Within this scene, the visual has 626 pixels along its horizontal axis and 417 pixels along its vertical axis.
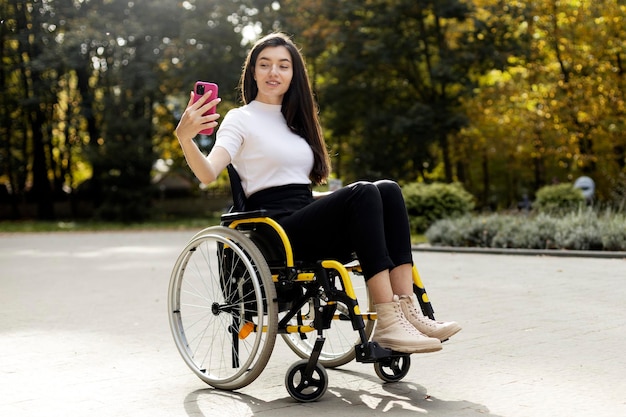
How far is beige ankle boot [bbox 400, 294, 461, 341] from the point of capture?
12.8 feet

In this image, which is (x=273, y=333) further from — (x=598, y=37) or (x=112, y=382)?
(x=598, y=37)

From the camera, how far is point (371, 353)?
12.2ft

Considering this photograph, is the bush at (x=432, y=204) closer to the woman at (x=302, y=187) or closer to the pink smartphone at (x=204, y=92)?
the woman at (x=302, y=187)

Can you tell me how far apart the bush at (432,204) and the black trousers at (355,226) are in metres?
12.8

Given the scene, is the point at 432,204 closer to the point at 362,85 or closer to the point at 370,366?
the point at 362,85

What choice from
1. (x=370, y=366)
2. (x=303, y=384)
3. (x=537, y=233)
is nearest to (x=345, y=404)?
(x=303, y=384)

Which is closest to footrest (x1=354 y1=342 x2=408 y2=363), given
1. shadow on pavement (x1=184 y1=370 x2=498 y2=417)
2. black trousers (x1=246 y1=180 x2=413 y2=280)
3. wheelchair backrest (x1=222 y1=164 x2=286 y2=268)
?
shadow on pavement (x1=184 y1=370 x2=498 y2=417)

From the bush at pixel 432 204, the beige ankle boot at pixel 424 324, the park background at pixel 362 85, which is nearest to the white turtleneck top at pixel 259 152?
the beige ankle boot at pixel 424 324

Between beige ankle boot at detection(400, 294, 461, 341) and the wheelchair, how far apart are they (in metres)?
0.11

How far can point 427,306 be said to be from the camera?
13.3 feet

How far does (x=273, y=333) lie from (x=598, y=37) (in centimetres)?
2245

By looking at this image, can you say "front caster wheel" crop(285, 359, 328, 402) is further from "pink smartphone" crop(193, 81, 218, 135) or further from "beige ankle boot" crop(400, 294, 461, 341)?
"pink smartphone" crop(193, 81, 218, 135)

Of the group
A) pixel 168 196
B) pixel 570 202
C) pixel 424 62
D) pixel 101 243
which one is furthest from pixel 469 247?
pixel 168 196

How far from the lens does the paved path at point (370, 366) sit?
3.79m
